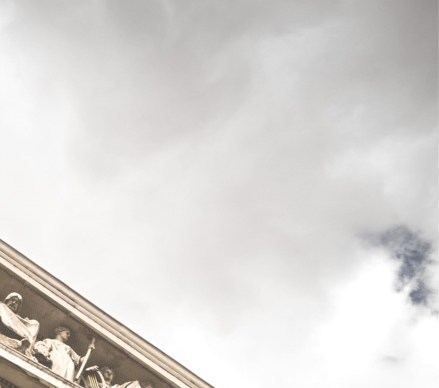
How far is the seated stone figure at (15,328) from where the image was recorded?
9516 millimetres

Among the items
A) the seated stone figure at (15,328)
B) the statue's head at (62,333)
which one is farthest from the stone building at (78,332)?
the statue's head at (62,333)

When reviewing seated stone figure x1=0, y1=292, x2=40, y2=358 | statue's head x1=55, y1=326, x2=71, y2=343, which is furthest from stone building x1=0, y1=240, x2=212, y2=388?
statue's head x1=55, y1=326, x2=71, y2=343

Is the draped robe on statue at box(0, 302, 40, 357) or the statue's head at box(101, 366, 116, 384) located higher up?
the statue's head at box(101, 366, 116, 384)

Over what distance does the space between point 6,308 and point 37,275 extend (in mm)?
1169

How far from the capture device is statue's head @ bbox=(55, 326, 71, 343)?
35.7 feet

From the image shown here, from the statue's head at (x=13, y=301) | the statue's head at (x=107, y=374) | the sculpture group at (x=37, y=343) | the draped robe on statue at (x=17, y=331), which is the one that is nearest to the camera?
the draped robe on statue at (x=17, y=331)

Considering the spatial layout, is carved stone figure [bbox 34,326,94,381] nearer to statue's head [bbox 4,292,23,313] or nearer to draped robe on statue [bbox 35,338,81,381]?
draped robe on statue [bbox 35,338,81,381]

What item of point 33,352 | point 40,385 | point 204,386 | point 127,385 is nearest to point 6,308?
point 33,352

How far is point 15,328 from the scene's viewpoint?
32.1ft

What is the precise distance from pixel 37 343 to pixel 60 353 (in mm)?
521

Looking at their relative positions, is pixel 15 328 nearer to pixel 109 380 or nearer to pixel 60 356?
pixel 60 356

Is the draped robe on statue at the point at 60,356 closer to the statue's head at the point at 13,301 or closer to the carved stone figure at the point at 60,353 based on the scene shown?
the carved stone figure at the point at 60,353

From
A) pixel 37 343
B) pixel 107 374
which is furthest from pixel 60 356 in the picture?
pixel 107 374

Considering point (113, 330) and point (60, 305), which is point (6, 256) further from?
point (113, 330)
